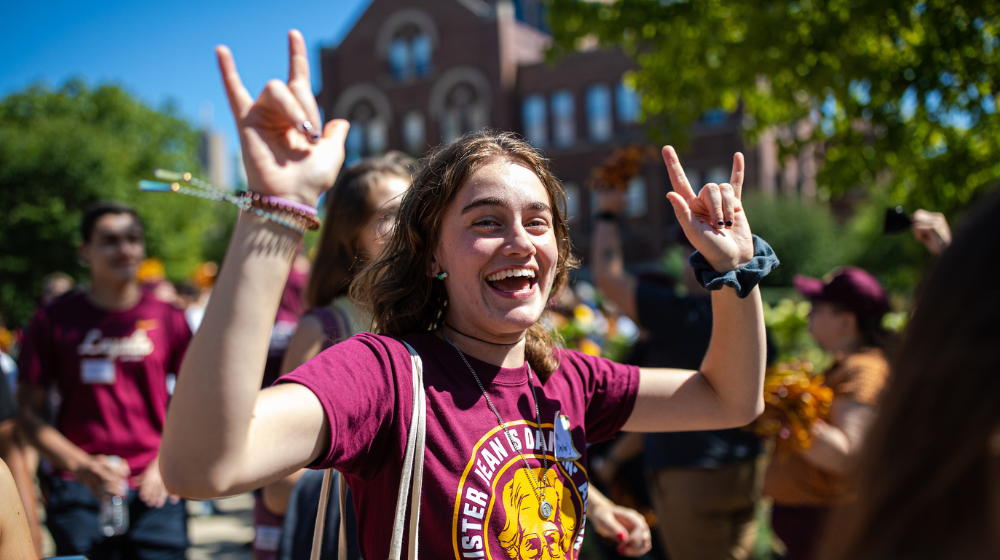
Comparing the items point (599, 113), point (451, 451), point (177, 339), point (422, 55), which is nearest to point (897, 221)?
point (451, 451)

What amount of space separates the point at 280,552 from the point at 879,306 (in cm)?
280

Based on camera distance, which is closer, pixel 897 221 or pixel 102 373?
pixel 897 221

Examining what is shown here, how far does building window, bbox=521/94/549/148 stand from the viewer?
31.0m

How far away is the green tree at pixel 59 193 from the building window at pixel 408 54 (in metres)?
12.1

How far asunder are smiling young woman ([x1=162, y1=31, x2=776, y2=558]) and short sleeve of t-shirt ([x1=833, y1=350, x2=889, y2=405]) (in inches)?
58.1

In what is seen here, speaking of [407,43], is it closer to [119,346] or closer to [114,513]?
[119,346]

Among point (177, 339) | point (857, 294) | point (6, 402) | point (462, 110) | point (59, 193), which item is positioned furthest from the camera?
point (462, 110)

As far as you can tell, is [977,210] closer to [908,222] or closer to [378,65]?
[908,222]

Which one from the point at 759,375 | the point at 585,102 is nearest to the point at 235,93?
the point at 759,375

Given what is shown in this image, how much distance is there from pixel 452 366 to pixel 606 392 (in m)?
0.48

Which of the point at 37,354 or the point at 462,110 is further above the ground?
the point at 462,110

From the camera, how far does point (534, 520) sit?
62.3 inches

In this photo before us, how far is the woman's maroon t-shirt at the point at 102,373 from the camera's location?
366 centimetres

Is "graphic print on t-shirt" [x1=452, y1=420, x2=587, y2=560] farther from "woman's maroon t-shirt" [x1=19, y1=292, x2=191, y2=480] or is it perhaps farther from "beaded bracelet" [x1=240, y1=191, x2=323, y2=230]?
"woman's maroon t-shirt" [x1=19, y1=292, x2=191, y2=480]
